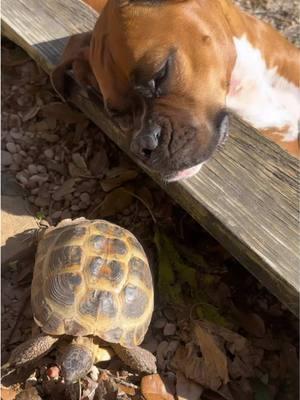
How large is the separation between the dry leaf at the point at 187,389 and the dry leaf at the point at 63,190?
1241 millimetres

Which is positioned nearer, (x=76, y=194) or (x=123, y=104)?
(x=123, y=104)

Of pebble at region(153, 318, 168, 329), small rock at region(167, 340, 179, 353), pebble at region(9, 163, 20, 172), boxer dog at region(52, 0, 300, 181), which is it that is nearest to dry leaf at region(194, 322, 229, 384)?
small rock at region(167, 340, 179, 353)

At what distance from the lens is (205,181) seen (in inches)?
126

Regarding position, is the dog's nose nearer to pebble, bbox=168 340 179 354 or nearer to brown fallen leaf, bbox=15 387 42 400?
pebble, bbox=168 340 179 354

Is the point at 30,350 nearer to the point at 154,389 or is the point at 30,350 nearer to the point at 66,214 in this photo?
the point at 154,389

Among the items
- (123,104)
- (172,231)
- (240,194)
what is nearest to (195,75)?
(123,104)

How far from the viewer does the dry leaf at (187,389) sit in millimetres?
3070

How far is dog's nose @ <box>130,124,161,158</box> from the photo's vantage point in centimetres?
315

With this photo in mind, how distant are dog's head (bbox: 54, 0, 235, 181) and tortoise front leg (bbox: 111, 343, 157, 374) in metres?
0.83

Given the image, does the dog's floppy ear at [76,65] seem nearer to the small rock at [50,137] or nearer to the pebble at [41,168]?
the small rock at [50,137]

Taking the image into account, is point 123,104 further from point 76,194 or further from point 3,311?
point 3,311

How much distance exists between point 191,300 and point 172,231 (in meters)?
0.42

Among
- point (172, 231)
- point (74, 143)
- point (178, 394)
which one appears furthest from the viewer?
point (74, 143)

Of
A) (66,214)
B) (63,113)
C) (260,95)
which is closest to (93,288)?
(66,214)
